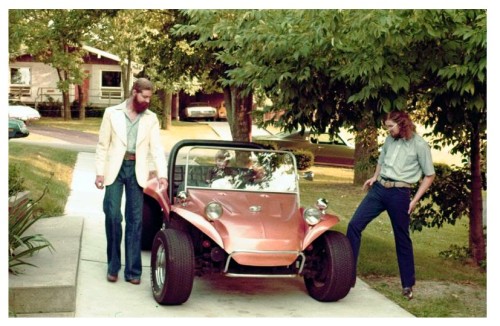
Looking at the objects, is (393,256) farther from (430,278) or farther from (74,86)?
(74,86)

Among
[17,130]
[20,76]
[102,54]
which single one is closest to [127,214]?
[17,130]

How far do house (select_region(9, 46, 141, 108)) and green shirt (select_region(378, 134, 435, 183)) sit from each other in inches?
1583

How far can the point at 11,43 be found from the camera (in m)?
28.6

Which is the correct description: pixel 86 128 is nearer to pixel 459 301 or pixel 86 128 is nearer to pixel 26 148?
pixel 26 148

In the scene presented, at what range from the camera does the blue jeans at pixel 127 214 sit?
7.77 meters

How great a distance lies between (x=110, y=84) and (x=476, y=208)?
40334 mm

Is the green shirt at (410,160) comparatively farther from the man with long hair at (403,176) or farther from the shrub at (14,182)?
the shrub at (14,182)

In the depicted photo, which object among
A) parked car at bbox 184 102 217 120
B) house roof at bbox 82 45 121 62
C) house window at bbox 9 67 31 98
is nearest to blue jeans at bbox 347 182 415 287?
house roof at bbox 82 45 121 62

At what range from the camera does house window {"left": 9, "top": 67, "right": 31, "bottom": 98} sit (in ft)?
155

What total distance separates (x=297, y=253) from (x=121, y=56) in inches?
1240

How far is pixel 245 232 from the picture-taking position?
7301 mm

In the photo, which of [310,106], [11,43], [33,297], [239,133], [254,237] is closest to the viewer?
[33,297]

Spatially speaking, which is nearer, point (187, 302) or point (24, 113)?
point (187, 302)
